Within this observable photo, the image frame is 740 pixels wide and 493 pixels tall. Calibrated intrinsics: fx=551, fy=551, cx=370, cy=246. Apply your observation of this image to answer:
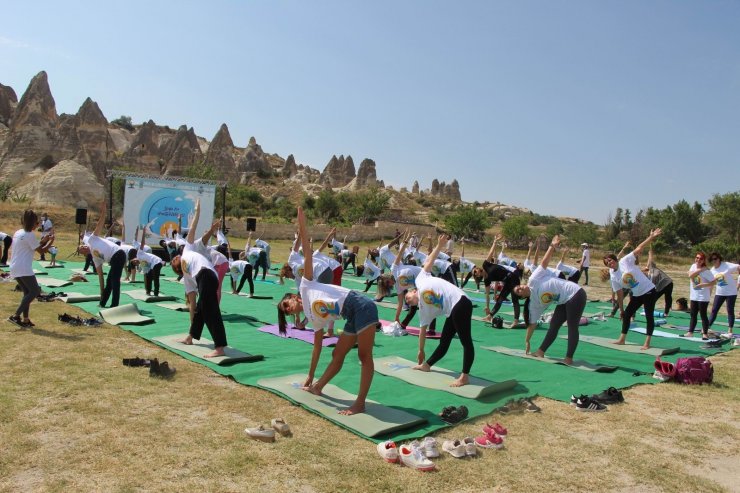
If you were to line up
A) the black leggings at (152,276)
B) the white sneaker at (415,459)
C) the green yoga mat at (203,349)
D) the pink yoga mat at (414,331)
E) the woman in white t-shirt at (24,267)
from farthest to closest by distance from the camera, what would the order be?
A: the black leggings at (152,276)
the pink yoga mat at (414,331)
the woman in white t-shirt at (24,267)
the green yoga mat at (203,349)
the white sneaker at (415,459)

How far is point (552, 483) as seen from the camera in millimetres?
4305

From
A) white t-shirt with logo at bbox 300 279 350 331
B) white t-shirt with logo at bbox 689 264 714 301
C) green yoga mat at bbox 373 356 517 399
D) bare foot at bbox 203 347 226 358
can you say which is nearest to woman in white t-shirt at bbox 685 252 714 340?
white t-shirt with logo at bbox 689 264 714 301

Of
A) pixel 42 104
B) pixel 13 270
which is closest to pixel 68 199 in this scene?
pixel 42 104

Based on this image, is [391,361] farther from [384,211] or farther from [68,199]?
[384,211]

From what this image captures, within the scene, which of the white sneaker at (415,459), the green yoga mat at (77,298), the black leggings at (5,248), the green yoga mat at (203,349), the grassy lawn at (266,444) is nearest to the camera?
the grassy lawn at (266,444)

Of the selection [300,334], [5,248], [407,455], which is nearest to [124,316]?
[300,334]

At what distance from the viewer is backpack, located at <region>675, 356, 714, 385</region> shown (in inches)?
295

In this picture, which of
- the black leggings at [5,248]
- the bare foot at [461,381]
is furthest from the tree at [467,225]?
the bare foot at [461,381]

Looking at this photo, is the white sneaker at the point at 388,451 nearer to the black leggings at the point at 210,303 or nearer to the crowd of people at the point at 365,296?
the crowd of people at the point at 365,296

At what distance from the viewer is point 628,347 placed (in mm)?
9773

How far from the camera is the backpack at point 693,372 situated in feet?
24.6

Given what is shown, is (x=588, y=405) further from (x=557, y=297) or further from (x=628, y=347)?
(x=628, y=347)

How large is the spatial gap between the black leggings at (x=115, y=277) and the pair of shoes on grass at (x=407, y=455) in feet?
24.7

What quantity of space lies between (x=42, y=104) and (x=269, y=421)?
70.5 m
